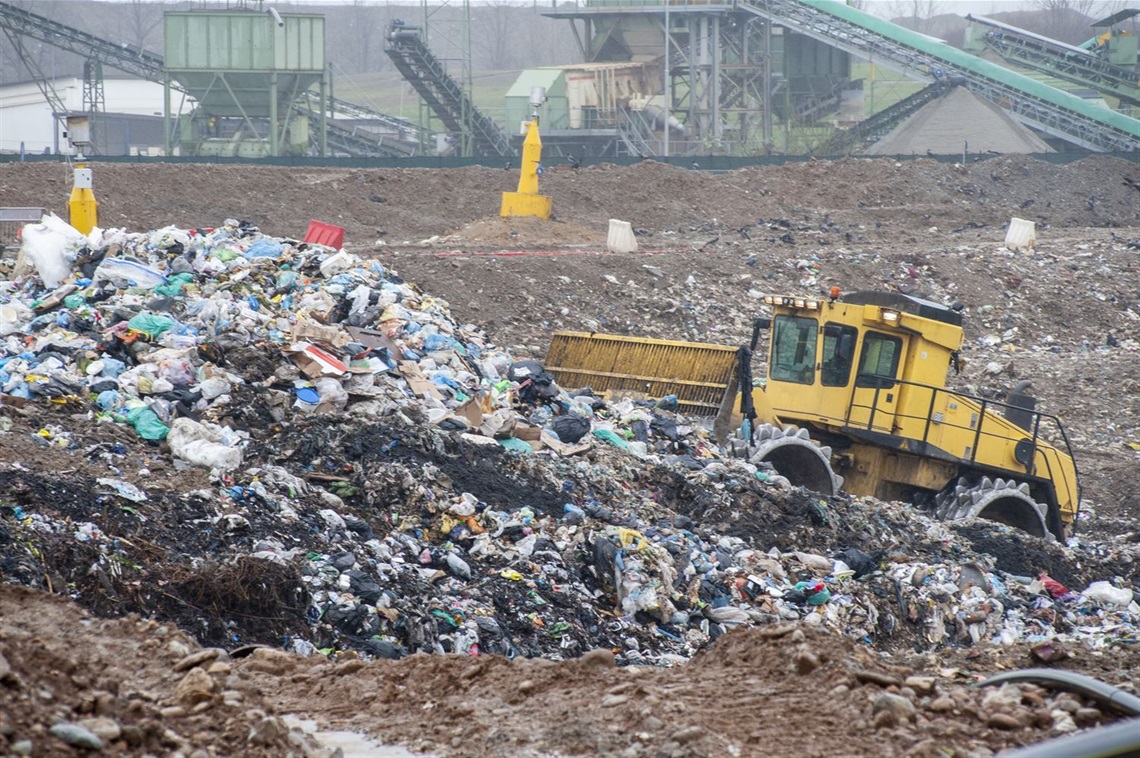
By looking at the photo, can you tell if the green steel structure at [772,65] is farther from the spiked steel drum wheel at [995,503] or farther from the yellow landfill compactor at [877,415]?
the spiked steel drum wheel at [995,503]

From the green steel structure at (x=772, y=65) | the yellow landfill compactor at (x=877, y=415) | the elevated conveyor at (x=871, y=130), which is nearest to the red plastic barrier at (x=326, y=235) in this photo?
the yellow landfill compactor at (x=877, y=415)

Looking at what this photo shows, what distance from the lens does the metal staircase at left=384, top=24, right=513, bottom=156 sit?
37.1m

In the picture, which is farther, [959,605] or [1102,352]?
[1102,352]

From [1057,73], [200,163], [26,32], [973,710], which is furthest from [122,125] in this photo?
[973,710]

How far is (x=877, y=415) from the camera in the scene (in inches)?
420

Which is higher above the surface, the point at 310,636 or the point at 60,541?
the point at 60,541

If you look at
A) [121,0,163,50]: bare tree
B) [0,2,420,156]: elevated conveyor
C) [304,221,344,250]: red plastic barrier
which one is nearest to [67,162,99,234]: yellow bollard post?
[304,221,344,250]: red plastic barrier

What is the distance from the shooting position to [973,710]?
13.8 feet

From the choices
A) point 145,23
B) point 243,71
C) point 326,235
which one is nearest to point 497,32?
point 145,23

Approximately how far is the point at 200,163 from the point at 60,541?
22.7 meters

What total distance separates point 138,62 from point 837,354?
3509 cm

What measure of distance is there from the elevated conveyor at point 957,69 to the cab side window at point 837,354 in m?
29.3

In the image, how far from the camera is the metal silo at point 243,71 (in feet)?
113

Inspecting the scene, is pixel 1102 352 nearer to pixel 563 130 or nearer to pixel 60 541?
pixel 60 541
